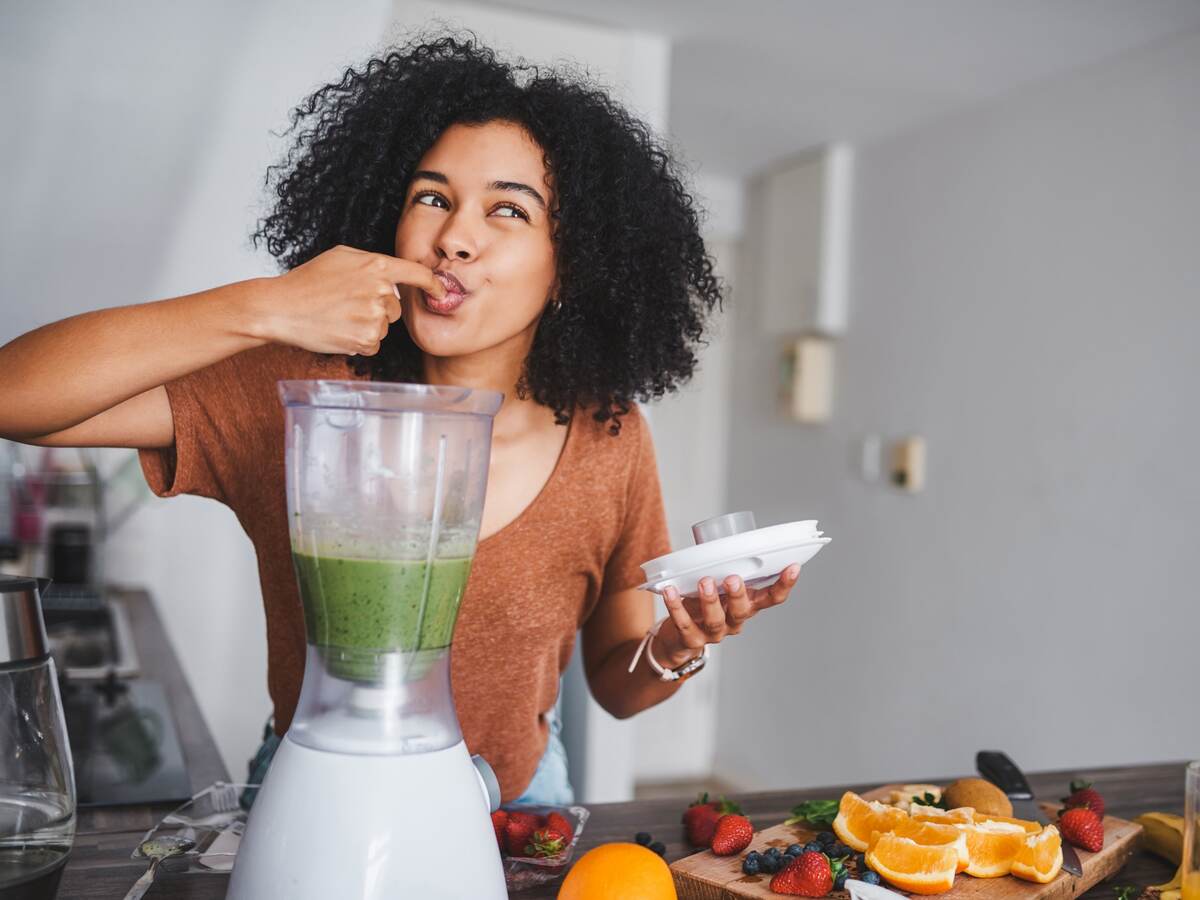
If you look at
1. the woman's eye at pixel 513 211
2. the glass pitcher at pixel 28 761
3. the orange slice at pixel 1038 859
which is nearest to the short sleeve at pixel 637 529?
the woman's eye at pixel 513 211

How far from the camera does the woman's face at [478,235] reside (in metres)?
1.07

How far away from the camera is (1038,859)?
931 mm

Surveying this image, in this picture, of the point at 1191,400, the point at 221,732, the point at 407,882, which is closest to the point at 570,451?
the point at 407,882

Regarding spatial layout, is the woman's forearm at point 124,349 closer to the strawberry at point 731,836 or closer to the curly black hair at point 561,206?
the curly black hair at point 561,206

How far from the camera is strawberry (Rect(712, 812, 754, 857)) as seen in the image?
961 mm

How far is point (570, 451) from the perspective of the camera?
1.29m

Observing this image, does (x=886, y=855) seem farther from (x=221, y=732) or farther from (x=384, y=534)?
(x=221, y=732)

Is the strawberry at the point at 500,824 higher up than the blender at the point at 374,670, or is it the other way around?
the blender at the point at 374,670

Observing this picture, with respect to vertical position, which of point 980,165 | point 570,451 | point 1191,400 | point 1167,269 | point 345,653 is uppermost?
point 980,165

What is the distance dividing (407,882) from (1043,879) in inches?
21.5

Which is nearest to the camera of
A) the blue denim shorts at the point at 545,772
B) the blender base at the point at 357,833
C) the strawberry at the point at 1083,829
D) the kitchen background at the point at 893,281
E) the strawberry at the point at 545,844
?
the blender base at the point at 357,833

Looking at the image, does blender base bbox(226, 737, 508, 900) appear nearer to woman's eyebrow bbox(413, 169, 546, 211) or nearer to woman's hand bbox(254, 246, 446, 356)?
woman's hand bbox(254, 246, 446, 356)

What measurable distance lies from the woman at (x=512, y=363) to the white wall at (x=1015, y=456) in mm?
1581

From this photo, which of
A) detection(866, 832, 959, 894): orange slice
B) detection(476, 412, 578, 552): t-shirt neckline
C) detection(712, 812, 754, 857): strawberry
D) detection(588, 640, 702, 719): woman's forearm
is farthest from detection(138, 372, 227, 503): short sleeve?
detection(866, 832, 959, 894): orange slice
